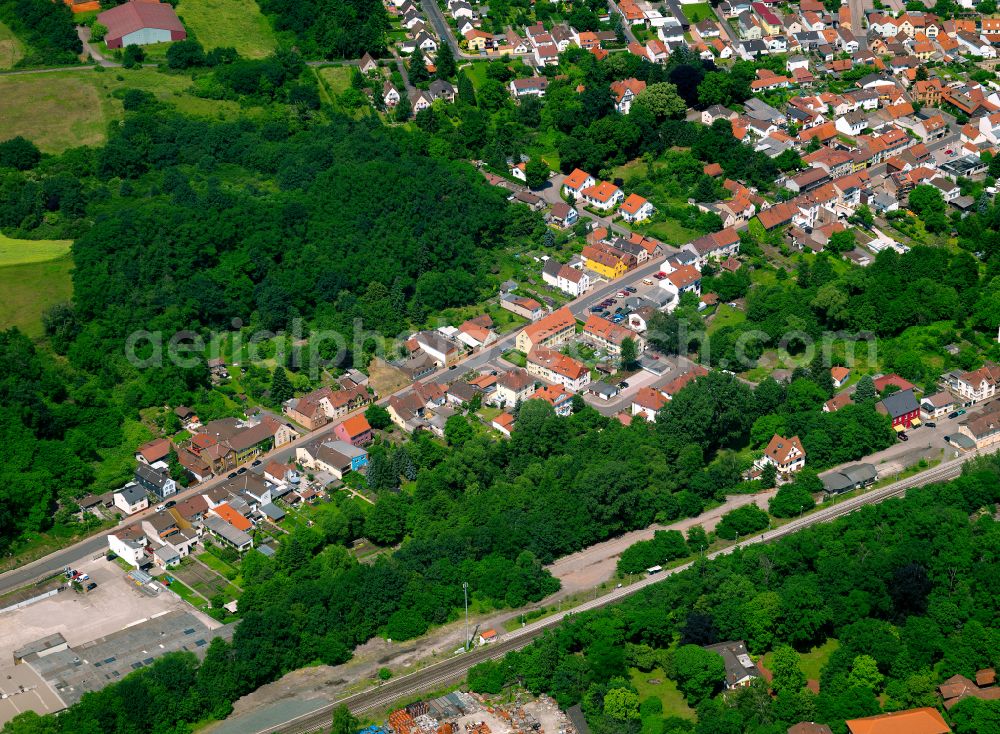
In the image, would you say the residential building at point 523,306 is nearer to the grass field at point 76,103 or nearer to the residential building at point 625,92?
the residential building at point 625,92

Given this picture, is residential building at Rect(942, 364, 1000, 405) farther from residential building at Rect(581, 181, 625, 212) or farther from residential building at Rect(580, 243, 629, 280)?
residential building at Rect(581, 181, 625, 212)

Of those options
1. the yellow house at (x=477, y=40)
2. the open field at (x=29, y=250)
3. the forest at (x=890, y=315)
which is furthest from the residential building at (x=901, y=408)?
the yellow house at (x=477, y=40)

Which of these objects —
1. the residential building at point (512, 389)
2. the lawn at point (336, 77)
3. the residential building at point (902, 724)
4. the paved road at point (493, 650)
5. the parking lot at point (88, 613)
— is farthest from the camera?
the lawn at point (336, 77)

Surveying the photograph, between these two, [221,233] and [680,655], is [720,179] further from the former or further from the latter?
[680,655]

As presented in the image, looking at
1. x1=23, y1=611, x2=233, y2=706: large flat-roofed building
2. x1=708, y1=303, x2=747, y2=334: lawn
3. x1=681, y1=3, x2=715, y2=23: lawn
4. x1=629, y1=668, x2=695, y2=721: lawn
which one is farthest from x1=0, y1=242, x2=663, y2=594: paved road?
x1=681, y1=3, x2=715, y2=23: lawn

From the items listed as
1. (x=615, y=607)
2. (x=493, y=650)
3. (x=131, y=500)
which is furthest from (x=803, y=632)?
(x=131, y=500)

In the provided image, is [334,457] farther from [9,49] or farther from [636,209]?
[9,49]
